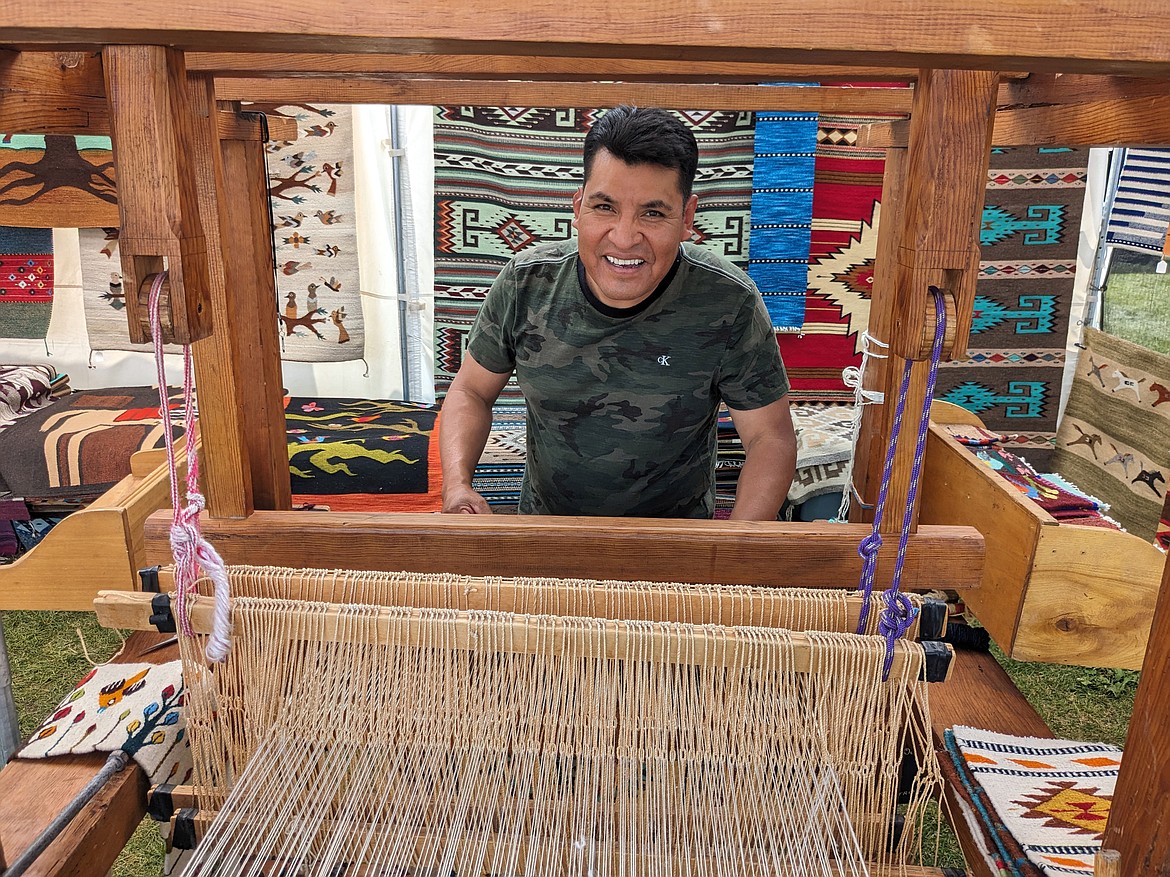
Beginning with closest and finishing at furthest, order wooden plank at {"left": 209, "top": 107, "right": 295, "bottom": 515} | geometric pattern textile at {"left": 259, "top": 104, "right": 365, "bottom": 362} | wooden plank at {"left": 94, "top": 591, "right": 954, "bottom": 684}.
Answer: wooden plank at {"left": 94, "top": 591, "right": 954, "bottom": 684} < wooden plank at {"left": 209, "top": 107, "right": 295, "bottom": 515} < geometric pattern textile at {"left": 259, "top": 104, "right": 365, "bottom": 362}

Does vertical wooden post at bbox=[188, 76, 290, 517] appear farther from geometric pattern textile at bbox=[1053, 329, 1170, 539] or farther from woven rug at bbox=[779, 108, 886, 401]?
geometric pattern textile at bbox=[1053, 329, 1170, 539]

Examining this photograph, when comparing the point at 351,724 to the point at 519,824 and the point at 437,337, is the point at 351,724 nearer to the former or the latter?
the point at 519,824

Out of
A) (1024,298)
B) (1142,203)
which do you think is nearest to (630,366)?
(1024,298)

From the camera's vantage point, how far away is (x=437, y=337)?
414cm

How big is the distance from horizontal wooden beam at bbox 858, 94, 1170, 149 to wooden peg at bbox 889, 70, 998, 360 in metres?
0.42

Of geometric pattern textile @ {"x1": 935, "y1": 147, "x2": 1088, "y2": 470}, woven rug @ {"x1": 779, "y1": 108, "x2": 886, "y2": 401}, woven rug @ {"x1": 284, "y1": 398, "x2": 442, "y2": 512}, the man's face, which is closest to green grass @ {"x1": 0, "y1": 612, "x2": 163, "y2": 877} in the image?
woven rug @ {"x1": 284, "y1": 398, "x2": 442, "y2": 512}

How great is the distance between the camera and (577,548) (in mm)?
1440

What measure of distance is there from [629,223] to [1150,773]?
1444 millimetres

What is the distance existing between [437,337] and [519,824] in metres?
3.30

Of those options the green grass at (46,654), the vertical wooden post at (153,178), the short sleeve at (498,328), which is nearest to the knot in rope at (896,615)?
the vertical wooden post at (153,178)

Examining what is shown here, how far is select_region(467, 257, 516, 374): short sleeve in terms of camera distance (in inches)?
86.9

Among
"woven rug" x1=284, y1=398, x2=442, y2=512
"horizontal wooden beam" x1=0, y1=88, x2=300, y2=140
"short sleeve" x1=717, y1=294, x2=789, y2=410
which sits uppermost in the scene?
"horizontal wooden beam" x1=0, y1=88, x2=300, y2=140

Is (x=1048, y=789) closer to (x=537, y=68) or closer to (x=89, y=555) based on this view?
(x=537, y=68)

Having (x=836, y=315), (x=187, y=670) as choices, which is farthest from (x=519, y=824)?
(x=836, y=315)
